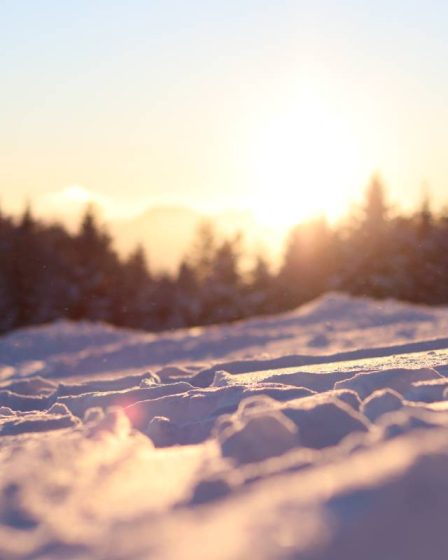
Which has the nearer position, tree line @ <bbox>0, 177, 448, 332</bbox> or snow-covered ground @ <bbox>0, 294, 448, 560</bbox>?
snow-covered ground @ <bbox>0, 294, 448, 560</bbox>

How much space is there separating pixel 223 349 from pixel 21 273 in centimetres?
1679

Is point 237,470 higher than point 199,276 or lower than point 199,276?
lower

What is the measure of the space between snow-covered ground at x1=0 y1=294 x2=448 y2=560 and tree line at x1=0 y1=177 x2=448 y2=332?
69.8 ft

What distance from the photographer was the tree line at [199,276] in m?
26.4

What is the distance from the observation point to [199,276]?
1134 inches

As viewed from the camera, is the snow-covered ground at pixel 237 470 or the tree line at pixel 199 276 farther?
the tree line at pixel 199 276

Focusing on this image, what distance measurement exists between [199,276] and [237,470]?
26.4 meters

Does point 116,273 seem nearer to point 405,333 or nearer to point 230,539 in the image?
point 405,333

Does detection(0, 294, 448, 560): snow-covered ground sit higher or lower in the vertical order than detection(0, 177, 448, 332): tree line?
lower

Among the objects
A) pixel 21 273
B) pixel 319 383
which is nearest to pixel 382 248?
pixel 21 273

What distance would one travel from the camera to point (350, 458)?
80.0 inches

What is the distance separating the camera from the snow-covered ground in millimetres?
1572

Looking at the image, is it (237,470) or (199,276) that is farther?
(199,276)

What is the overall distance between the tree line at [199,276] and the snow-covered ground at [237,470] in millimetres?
21280
